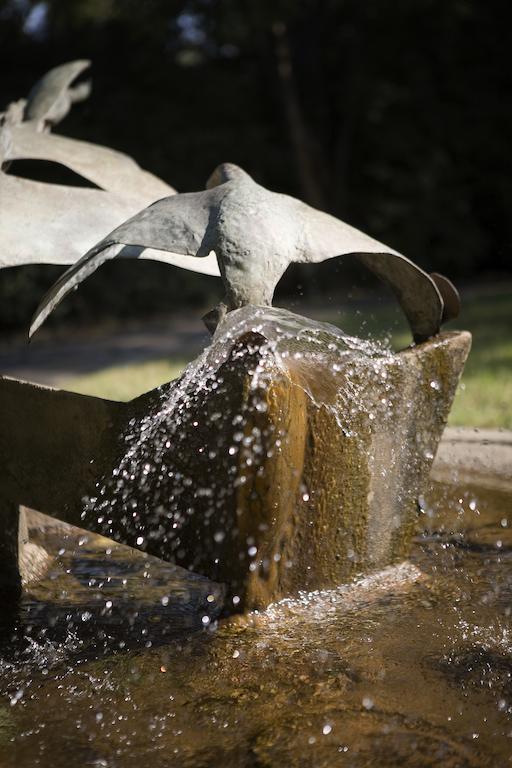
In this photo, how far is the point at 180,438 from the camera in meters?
2.40

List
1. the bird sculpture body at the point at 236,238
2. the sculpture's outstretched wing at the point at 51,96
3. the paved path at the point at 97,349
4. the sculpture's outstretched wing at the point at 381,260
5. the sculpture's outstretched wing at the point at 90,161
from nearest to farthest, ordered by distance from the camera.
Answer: the bird sculpture body at the point at 236,238, the sculpture's outstretched wing at the point at 381,260, the sculpture's outstretched wing at the point at 90,161, the sculpture's outstretched wing at the point at 51,96, the paved path at the point at 97,349

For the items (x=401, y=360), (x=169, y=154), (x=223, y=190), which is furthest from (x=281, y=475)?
(x=169, y=154)

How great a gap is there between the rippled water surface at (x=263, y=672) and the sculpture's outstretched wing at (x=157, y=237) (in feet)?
2.84

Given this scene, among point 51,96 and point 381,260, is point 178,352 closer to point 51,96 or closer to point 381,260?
point 51,96

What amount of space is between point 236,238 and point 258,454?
53 centimetres

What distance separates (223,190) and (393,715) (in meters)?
1.35

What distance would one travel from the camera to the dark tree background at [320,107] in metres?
11.7

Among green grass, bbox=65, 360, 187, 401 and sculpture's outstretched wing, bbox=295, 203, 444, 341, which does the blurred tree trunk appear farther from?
sculpture's outstretched wing, bbox=295, 203, 444, 341

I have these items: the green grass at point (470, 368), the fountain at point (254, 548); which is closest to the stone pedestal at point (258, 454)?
the fountain at point (254, 548)

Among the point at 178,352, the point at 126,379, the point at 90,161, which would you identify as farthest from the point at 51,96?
the point at 178,352

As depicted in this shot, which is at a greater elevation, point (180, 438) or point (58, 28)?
point (180, 438)

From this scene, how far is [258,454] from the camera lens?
2.29 m

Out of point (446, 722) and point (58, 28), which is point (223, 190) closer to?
point (446, 722)

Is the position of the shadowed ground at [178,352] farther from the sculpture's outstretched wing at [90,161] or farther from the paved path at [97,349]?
the sculpture's outstretched wing at [90,161]
